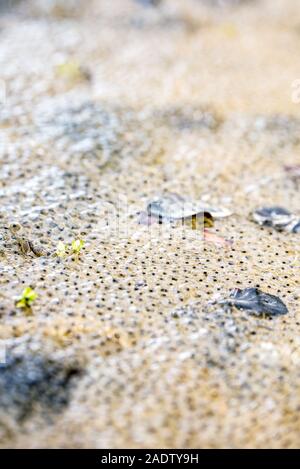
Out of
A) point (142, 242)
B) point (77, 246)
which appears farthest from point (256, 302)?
point (77, 246)

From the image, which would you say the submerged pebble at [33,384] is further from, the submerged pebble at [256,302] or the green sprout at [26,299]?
the submerged pebble at [256,302]

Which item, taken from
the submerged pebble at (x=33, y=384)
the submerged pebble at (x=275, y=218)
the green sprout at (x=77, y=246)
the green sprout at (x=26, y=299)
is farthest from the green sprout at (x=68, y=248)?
the submerged pebble at (x=275, y=218)

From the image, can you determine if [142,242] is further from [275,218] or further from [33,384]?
[33,384]

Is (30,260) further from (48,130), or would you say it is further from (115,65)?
(115,65)

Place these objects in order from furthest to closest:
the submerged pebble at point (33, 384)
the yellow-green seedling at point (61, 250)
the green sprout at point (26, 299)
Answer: the yellow-green seedling at point (61, 250) < the green sprout at point (26, 299) < the submerged pebble at point (33, 384)

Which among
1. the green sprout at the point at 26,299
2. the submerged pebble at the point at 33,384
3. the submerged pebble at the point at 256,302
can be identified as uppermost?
the green sprout at the point at 26,299
